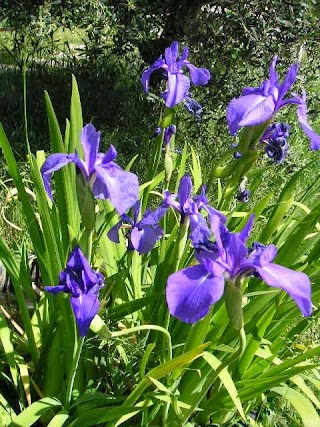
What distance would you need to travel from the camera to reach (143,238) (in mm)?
1416

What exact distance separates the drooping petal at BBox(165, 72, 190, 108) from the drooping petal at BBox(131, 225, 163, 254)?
35 cm

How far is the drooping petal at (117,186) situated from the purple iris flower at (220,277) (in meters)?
0.16

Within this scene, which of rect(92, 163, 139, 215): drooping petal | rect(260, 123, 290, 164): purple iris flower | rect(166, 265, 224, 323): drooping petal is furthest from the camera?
rect(260, 123, 290, 164): purple iris flower

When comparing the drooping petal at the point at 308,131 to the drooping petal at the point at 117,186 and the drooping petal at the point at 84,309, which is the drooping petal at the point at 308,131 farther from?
the drooping petal at the point at 84,309

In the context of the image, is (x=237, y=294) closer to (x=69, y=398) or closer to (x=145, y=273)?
(x=69, y=398)

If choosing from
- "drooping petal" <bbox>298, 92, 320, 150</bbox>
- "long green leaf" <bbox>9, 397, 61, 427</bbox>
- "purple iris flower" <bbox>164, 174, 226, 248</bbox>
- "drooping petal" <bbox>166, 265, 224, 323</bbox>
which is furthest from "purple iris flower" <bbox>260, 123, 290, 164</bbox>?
"long green leaf" <bbox>9, 397, 61, 427</bbox>

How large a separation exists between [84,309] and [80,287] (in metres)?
0.04

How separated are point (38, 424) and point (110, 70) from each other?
2705 millimetres

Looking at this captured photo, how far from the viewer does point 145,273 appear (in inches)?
72.9

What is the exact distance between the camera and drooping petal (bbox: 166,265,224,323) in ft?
2.94

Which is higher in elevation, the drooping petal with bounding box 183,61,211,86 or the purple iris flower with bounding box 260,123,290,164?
the drooping petal with bounding box 183,61,211,86

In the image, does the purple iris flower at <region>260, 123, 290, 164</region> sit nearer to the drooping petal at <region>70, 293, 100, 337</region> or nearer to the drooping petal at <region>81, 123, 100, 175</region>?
the drooping petal at <region>81, 123, 100, 175</region>

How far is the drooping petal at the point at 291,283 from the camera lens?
36.0 inches

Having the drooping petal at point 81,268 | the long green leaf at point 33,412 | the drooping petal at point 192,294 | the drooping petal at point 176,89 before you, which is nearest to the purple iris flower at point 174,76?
the drooping petal at point 176,89
